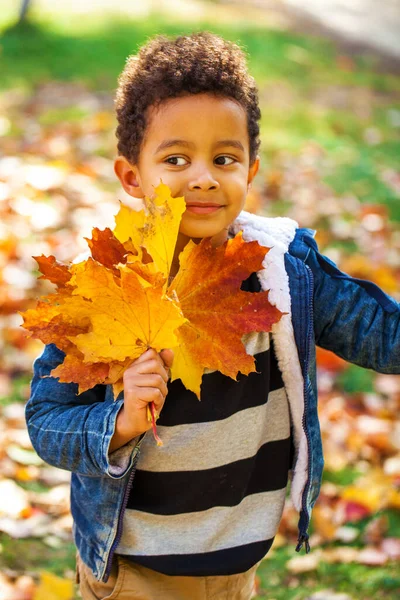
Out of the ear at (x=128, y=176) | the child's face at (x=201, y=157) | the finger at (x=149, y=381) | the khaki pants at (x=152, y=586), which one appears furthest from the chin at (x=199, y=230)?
the khaki pants at (x=152, y=586)

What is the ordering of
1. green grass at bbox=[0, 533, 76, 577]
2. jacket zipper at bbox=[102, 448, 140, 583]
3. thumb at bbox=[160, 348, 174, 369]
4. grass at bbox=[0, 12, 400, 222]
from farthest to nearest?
grass at bbox=[0, 12, 400, 222] < green grass at bbox=[0, 533, 76, 577] < jacket zipper at bbox=[102, 448, 140, 583] < thumb at bbox=[160, 348, 174, 369]

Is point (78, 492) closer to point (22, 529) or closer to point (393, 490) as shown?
point (22, 529)

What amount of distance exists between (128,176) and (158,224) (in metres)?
0.41

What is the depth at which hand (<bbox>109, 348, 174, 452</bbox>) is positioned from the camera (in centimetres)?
145

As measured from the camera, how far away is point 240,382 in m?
1.75

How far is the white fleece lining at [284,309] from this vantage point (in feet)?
5.75

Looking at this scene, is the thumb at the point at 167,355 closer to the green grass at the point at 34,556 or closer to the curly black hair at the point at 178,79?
the curly black hair at the point at 178,79

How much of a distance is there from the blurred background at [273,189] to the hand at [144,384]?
1.04 meters

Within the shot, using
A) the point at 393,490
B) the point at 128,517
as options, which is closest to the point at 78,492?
the point at 128,517

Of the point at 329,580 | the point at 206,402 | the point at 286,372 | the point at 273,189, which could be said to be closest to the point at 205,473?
the point at 206,402

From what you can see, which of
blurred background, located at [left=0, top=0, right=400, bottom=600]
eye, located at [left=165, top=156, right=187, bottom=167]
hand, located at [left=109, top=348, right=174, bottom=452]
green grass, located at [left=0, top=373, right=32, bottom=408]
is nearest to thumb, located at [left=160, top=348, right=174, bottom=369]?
hand, located at [left=109, top=348, right=174, bottom=452]

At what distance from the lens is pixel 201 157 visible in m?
1.64

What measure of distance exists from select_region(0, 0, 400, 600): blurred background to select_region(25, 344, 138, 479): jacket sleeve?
82 centimetres

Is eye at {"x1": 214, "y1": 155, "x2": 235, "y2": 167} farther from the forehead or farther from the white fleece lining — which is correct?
the white fleece lining
